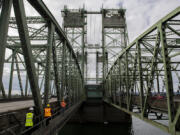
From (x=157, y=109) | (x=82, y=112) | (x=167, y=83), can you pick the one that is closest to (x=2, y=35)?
(x=167, y=83)

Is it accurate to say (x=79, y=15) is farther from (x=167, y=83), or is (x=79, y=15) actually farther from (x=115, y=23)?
(x=167, y=83)

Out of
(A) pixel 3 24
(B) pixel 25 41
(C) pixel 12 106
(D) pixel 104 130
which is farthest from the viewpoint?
(D) pixel 104 130

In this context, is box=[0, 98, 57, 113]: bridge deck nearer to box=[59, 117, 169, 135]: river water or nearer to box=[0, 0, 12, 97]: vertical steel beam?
box=[0, 0, 12, 97]: vertical steel beam

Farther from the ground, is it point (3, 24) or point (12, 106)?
point (3, 24)

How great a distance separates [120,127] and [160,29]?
25619mm

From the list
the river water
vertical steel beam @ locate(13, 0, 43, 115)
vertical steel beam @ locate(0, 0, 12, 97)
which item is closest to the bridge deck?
vertical steel beam @ locate(13, 0, 43, 115)

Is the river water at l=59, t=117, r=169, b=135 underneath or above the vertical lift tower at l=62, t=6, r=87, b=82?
underneath

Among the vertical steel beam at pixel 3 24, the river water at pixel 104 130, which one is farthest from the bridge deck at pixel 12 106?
the river water at pixel 104 130

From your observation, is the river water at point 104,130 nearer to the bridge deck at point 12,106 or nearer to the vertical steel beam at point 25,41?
the bridge deck at point 12,106

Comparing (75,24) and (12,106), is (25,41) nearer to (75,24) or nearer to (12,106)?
(12,106)

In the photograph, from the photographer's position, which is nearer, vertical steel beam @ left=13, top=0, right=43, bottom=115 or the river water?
vertical steel beam @ left=13, top=0, right=43, bottom=115

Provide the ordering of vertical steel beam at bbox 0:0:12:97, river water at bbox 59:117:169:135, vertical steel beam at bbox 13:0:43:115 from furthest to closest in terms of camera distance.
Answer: river water at bbox 59:117:169:135
vertical steel beam at bbox 13:0:43:115
vertical steel beam at bbox 0:0:12:97

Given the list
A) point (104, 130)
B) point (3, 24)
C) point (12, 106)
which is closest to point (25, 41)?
point (3, 24)

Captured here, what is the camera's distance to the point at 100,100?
3048 cm
